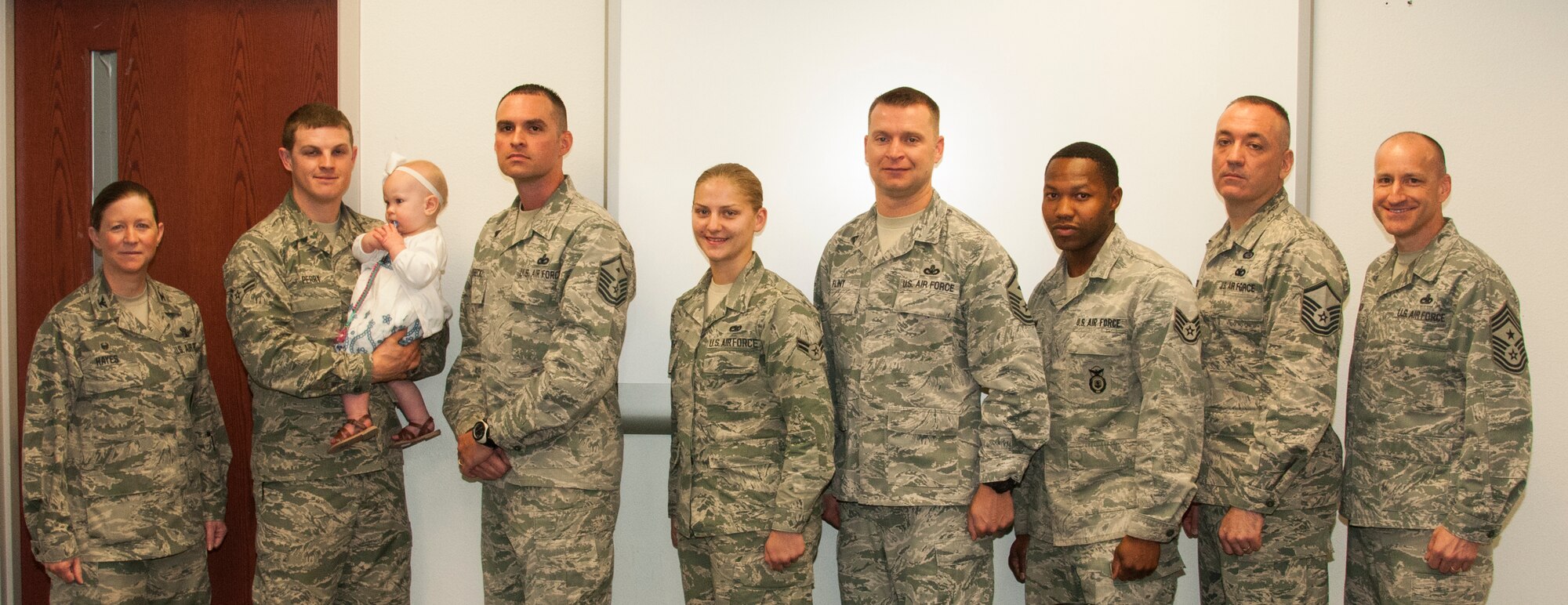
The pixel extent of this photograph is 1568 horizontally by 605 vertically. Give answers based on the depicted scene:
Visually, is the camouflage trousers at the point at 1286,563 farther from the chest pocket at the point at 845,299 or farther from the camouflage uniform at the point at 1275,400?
the chest pocket at the point at 845,299

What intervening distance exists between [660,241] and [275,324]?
1198mm

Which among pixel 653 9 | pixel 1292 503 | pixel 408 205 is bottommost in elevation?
pixel 1292 503

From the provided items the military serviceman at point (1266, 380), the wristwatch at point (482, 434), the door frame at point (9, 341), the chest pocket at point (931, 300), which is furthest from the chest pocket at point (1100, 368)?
the door frame at point (9, 341)

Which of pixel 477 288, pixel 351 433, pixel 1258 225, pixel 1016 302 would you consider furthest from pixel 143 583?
pixel 1258 225

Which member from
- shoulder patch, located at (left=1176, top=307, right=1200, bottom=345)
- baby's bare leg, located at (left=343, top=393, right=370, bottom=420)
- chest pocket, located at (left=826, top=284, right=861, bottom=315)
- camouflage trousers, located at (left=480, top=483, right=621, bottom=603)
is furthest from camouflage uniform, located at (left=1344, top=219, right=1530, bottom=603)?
baby's bare leg, located at (left=343, top=393, right=370, bottom=420)

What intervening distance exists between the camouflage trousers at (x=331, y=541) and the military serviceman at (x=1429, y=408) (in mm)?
2788

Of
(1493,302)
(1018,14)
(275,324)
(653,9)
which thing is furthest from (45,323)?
(1493,302)

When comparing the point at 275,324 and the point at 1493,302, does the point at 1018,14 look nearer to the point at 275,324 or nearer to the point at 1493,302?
the point at 1493,302

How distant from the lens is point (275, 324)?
278 centimetres

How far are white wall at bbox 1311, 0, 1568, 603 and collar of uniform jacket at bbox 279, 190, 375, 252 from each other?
125 inches

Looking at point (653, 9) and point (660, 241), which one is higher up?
point (653, 9)

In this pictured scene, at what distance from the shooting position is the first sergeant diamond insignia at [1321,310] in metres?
2.50

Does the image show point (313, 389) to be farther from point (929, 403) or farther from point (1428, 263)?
point (1428, 263)

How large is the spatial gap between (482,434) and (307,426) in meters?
0.65
